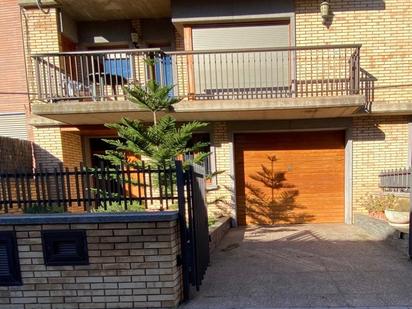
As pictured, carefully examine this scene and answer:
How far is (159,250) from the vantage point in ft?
10.3

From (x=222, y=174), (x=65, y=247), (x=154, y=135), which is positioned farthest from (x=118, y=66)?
(x=65, y=247)

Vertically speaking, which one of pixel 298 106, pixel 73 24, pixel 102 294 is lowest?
pixel 102 294

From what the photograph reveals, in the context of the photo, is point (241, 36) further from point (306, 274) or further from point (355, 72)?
point (306, 274)

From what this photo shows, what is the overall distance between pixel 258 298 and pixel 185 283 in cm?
89

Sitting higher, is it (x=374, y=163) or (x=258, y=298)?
(x=374, y=163)

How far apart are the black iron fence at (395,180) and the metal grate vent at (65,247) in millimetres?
5627

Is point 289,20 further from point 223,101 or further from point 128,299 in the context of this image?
point 128,299

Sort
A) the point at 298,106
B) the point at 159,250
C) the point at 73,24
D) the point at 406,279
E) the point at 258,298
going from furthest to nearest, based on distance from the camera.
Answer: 1. the point at 73,24
2. the point at 298,106
3. the point at 406,279
4. the point at 258,298
5. the point at 159,250

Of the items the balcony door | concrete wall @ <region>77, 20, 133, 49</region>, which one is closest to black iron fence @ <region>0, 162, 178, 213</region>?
the balcony door

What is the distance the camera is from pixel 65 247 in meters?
3.19

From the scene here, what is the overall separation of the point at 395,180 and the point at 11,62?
9.89 meters

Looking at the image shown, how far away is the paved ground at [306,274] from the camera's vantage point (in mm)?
3285

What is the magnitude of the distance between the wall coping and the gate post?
112mm

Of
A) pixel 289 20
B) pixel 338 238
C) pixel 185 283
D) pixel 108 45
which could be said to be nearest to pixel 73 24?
pixel 108 45
